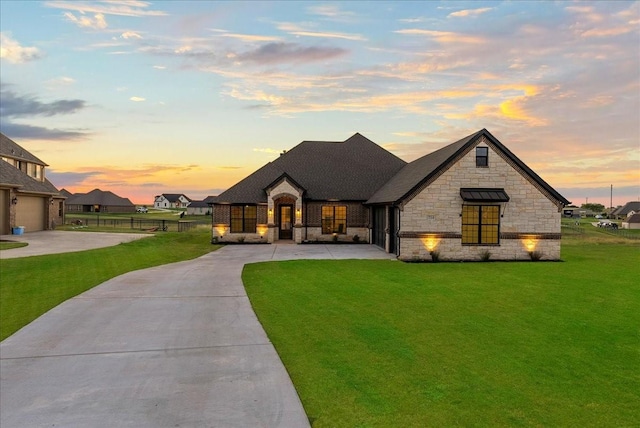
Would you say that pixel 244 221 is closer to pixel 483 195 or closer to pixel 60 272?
pixel 60 272

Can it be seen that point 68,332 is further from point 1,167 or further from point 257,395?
point 1,167

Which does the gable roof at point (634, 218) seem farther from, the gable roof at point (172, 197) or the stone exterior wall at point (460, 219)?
the gable roof at point (172, 197)

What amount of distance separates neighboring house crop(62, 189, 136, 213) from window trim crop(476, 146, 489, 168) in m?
105

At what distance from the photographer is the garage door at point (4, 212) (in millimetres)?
32844

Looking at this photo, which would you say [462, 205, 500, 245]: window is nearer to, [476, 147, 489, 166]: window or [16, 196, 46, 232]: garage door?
[476, 147, 489, 166]: window

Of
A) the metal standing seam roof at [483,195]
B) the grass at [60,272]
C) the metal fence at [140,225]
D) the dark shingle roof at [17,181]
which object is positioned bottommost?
the grass at [60,272]

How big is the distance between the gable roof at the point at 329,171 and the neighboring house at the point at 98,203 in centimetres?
8846

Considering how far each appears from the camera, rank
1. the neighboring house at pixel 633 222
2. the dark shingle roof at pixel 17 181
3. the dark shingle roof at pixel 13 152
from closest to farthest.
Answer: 1. the dark shingle roof at pixel 17 181
2. the dark shingle roof at pixel 13 152
3. the neighboring house at pixel 633 222

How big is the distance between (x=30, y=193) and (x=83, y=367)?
1432 inches

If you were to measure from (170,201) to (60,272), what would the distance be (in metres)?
170

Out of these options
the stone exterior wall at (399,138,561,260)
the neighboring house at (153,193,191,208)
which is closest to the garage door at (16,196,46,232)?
the stone exterior wall at (399,138,561,260)

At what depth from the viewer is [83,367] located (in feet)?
24.4

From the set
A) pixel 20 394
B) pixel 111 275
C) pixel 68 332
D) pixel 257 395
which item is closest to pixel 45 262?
pixel 111 275

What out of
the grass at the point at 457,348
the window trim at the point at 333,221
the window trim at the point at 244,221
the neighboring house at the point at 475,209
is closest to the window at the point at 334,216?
the window trim at the point at 333,221
